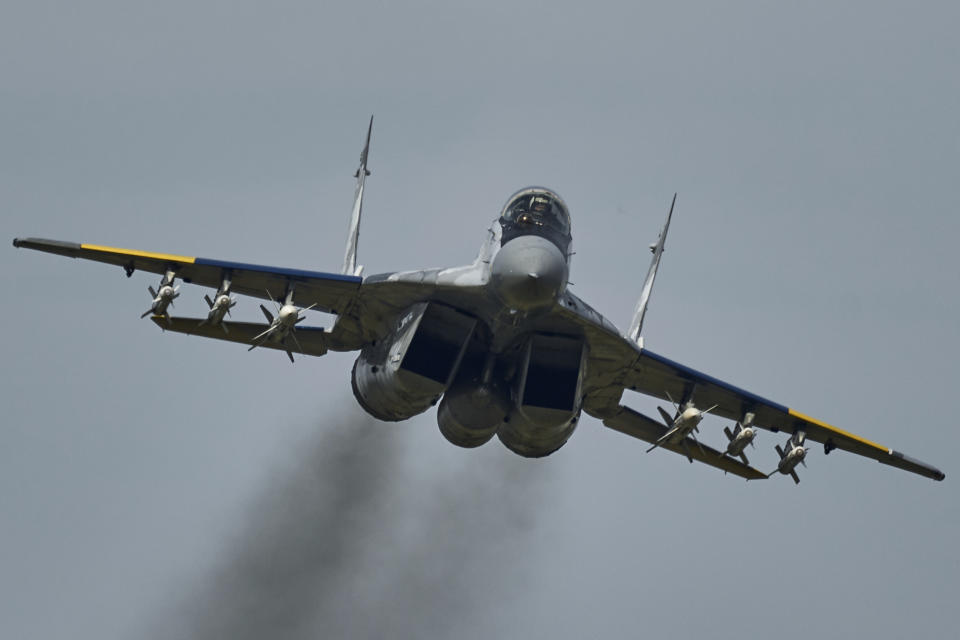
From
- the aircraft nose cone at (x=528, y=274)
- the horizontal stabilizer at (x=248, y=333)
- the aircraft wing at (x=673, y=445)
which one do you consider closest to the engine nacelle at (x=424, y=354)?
the aircraft nose cone at (x=528, y=274)

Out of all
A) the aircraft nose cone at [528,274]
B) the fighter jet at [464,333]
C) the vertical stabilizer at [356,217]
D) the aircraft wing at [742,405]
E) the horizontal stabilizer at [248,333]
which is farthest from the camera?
the vertical stabilizer at [356,217]

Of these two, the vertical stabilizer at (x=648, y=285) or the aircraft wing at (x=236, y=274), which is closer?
the aircraft wing at (x=236, y=274)

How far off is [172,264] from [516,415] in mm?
7554

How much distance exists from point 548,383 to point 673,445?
4.62 meters

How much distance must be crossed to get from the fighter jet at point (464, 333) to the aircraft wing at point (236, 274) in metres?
0.03

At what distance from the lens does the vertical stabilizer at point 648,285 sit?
36344 mm

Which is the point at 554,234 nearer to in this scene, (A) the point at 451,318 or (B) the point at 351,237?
(A) the point at 451,318

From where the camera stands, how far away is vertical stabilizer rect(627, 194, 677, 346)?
3634 centimetres

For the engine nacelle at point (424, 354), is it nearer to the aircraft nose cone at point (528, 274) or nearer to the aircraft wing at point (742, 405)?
the aircraft nose cone at point (528, 274)

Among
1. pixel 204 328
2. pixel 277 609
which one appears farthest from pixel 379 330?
pixel 277 609

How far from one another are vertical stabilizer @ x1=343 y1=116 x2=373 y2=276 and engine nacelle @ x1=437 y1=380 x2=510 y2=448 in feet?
20.3

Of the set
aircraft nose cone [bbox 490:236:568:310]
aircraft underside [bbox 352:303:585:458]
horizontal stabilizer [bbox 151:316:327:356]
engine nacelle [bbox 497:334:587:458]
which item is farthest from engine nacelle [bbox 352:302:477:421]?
horizontal stabilizer [bbox 151:316:327:356]

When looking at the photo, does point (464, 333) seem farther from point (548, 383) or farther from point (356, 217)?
point (356, 217)

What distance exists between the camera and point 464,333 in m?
28.5
